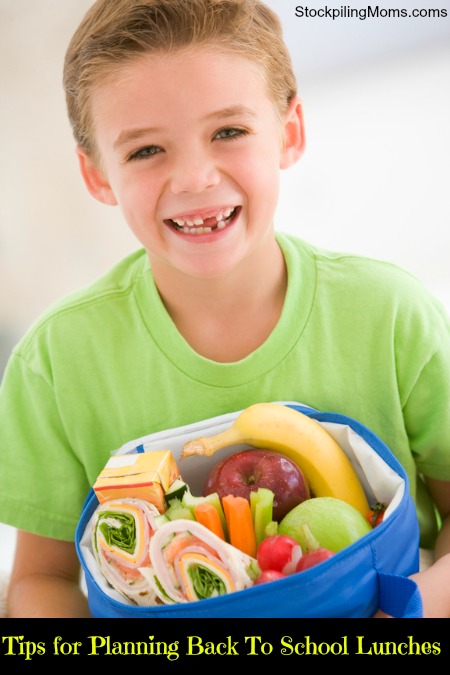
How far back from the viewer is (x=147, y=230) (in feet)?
3.29

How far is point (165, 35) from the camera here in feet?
3.06

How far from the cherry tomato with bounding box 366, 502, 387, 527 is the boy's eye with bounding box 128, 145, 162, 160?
462 mm

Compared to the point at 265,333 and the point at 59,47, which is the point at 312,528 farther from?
the point at 59,47

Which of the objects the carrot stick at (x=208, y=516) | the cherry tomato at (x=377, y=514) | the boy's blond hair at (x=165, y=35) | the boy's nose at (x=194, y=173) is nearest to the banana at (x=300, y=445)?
the cherry tomato at (x=377, y=514)

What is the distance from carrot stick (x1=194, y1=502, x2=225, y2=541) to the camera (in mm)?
843

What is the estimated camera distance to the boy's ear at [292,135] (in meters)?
1.07

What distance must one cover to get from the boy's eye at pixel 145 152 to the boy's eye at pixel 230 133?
7 cm

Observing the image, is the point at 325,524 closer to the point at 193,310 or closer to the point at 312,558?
the point at 312,558

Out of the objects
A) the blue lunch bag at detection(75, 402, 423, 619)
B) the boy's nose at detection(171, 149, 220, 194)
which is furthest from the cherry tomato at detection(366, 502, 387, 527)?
the boy's nose at detection(171, 149, 220, 194)

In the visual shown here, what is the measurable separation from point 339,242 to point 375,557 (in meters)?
1.00

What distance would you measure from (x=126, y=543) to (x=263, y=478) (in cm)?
16

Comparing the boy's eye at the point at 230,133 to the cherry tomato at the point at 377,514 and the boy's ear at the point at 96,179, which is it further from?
the cherry tomato at the point at 377,514

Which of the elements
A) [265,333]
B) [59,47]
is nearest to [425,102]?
[59,47]

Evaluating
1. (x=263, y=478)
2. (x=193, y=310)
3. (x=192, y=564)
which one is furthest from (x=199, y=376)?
(x=192, y=564)
